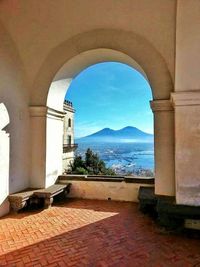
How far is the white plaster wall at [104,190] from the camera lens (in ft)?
22.4

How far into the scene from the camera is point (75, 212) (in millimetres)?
5898

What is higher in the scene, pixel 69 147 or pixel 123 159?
pixel 69 147

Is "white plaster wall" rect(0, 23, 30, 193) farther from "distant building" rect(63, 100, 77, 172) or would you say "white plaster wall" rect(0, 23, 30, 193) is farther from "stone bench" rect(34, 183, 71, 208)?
"distant building" rect(63, 100, 77, 172)

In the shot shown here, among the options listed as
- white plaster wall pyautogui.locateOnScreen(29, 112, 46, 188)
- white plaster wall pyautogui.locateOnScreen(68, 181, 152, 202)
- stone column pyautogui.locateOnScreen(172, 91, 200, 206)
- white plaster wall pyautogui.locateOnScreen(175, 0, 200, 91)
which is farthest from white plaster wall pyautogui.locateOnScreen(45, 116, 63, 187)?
white plaster wall pyautogui.locateOnScreen(175, 0, 200, 91)

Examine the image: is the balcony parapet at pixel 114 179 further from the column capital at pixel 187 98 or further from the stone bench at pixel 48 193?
the column capital at pixel 187 98

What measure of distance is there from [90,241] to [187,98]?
3.34 meters

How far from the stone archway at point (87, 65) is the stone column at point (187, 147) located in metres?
0.67

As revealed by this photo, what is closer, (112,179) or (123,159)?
(112,179)

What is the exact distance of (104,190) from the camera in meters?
7.06

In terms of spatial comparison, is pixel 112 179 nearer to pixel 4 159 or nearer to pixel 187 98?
pixel 4 159

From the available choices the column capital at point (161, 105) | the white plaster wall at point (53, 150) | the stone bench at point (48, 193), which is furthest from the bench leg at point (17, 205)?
the column capital at point (161, 105)

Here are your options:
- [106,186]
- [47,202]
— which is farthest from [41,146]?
[106,186]

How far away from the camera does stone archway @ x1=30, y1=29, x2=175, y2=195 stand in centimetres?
560

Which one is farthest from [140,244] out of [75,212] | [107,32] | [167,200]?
[107,32]
